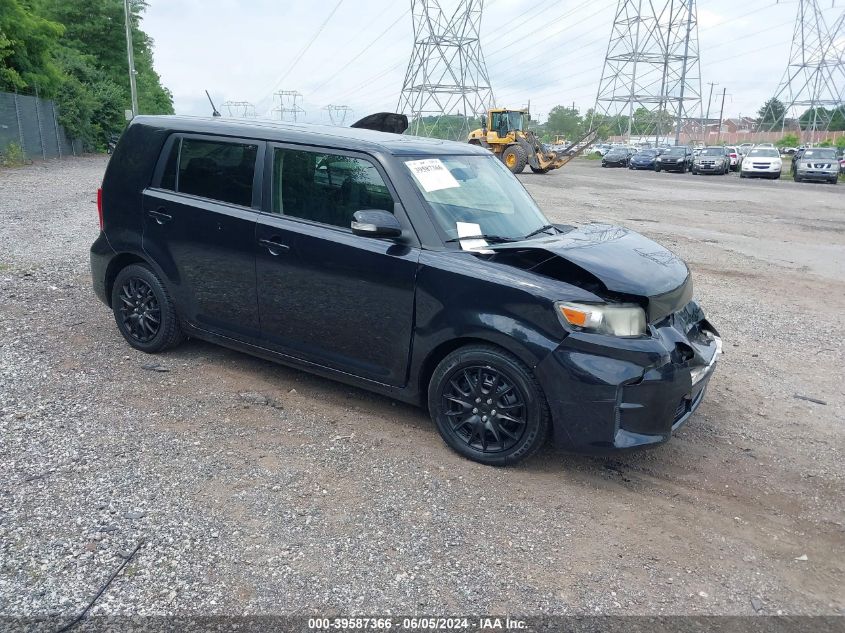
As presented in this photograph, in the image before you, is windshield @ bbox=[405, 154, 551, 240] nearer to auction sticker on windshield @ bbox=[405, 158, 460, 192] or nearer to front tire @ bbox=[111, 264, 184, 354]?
auction sticker on windshield @ bbox=[405, 158, 460, 192]

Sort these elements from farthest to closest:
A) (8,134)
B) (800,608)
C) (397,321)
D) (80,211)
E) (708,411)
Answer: (8,134), (80,211), (708,411), (397,321), (800,608)

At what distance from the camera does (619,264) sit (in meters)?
3.88

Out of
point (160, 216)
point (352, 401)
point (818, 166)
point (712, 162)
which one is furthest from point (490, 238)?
point (712, 162)

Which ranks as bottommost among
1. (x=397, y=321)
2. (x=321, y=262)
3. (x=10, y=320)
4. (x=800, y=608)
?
(x=800, y=608)

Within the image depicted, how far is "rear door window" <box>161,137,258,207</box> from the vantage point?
15.4 ft

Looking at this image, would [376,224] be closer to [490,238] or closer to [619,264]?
[490,238]

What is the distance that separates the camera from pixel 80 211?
13.5m

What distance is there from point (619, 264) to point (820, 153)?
36.2 m

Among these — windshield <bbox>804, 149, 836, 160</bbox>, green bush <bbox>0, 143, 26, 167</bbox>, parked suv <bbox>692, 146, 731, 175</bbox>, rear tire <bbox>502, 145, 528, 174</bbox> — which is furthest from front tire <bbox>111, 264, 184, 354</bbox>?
parked suv <bbox>692, 146, 731, 175</bbox>

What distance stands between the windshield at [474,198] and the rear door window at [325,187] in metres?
0.27

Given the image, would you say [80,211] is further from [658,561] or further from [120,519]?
[658,561]

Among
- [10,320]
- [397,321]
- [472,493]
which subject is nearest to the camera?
[472,493]

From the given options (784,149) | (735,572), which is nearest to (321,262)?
(735,572)

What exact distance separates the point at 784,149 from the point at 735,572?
275ft
